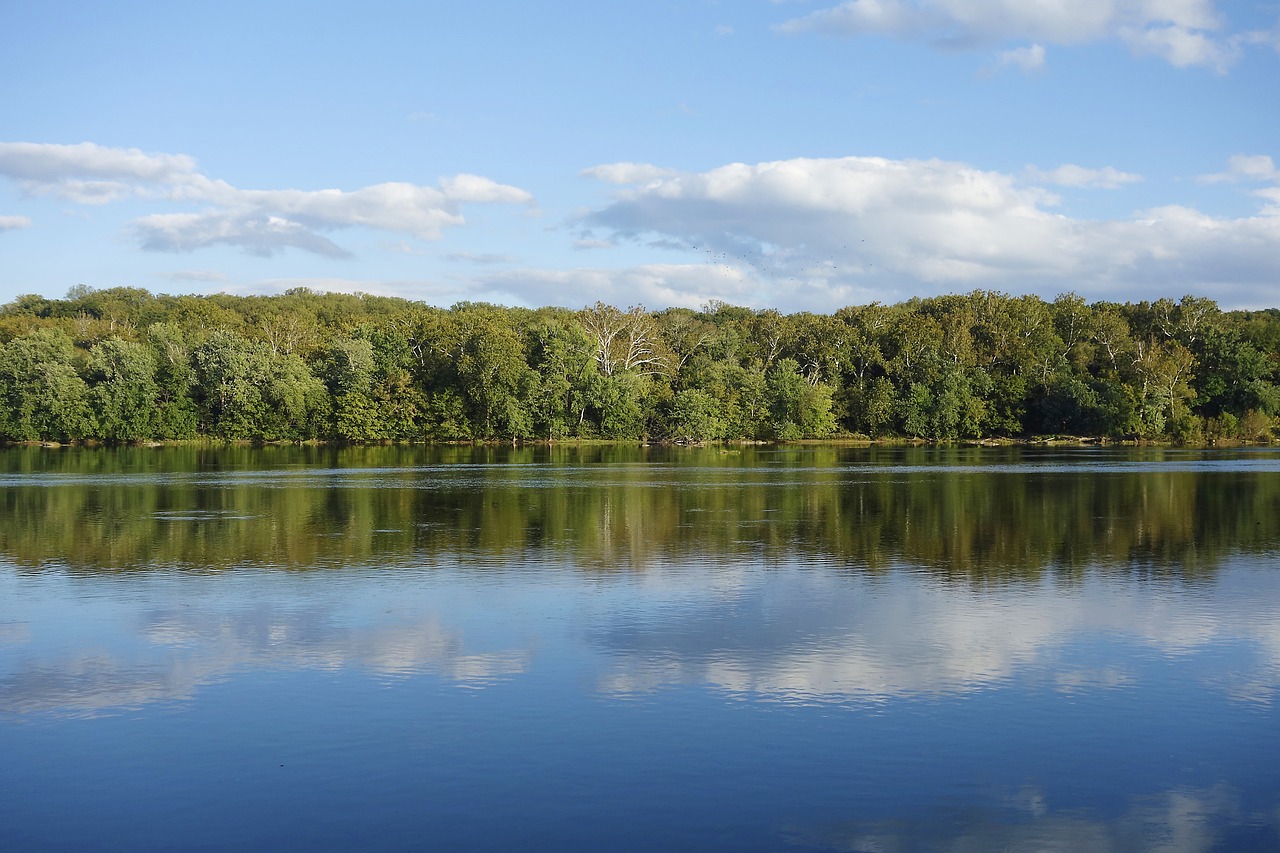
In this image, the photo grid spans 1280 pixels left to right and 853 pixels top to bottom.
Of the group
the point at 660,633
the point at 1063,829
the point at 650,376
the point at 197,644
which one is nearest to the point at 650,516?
the point at 660,633

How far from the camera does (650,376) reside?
96438 millimetres

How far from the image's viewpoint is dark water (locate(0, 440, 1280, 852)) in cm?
924

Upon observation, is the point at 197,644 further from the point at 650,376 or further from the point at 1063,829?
the point at 650,376

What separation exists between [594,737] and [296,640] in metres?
6.22

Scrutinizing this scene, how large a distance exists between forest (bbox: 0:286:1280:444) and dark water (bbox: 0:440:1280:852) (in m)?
60.0

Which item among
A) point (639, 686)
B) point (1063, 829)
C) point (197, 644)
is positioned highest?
point (197, 644)

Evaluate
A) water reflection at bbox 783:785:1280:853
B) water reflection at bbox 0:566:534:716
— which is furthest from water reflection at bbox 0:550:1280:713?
water reflection at bbox 783:785:1280:853

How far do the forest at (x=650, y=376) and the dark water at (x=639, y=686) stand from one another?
60.0 metres

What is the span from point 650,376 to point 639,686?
3296 inches

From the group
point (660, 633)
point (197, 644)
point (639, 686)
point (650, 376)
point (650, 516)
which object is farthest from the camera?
point (650, 376)

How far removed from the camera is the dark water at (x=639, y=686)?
924 cm

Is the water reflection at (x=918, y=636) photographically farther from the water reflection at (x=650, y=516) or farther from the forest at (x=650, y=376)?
the forest at (x=650, y=376)

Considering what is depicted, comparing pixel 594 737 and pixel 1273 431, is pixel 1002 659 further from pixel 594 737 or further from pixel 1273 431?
pixel 1273 431

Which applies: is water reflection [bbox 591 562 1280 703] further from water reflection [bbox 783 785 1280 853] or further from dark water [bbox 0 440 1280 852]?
water reflection [bbox 783 785 1280 853]
